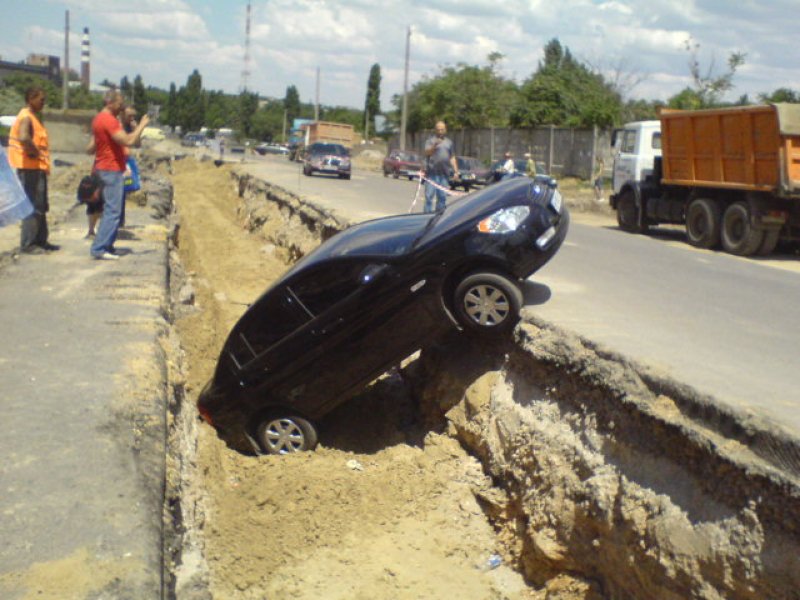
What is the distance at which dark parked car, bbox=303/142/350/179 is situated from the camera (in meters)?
36.5

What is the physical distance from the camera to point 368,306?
6.79 m

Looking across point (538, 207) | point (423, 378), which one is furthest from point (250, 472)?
point (538, 207)

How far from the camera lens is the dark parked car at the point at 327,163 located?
36.5 m

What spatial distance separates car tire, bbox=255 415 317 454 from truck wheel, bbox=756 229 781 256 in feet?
33.0

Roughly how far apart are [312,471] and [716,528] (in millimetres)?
3294

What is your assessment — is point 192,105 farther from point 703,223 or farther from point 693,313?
point 693,313

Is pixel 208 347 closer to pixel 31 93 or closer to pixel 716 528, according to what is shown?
pixel 31 93

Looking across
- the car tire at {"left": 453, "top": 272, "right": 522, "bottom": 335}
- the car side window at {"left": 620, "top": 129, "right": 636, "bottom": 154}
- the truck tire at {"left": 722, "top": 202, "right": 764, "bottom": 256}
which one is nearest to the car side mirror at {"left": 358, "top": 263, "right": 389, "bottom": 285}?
the car tire at {"left": 453, "top": 272, "right": 522, "bottom": 335}

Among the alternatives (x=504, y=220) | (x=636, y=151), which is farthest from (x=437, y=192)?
(x=504, y=220)

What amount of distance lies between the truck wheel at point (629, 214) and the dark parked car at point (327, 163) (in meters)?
18.3

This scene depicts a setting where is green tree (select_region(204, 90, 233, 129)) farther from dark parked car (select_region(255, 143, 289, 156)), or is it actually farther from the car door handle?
the car door handle

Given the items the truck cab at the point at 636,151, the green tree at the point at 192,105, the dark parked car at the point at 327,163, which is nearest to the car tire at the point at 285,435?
the truck cab at the point at 636,151

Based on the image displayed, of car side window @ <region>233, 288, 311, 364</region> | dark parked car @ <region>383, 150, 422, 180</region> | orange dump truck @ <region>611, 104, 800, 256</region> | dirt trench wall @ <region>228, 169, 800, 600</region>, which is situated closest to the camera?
dirt trench wall @ <region>228, 169, 800, 600</region>

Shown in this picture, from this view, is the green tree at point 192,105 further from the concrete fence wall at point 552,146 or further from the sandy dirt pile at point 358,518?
the sandy dirt pile at point 358,518
